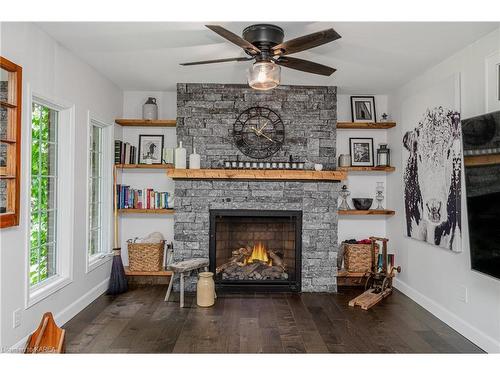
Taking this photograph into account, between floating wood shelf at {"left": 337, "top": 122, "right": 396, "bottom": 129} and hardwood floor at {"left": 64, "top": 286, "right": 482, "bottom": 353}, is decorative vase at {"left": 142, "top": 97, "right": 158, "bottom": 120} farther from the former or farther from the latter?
floating wood shelf at {"left": 337, "top": 122, "right": 396, "bottom": 129}

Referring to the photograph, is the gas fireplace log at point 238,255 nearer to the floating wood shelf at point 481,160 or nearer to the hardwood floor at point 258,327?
the hardwood floor at point 258,327

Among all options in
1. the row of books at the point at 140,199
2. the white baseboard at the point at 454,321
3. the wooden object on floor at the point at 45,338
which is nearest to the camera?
the wooden object on floor at the point at 45,338

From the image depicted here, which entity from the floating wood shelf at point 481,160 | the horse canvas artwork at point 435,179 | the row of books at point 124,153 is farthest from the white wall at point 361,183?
the row of books at point 124,153

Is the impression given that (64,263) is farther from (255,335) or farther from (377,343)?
(377,343)

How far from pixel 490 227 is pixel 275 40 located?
6.43ft

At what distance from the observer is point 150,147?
4.86 metres

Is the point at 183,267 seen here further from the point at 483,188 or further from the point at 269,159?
the point at 483,188

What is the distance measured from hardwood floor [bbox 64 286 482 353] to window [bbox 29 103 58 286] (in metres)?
0.60

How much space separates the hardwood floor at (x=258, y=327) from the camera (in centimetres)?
284

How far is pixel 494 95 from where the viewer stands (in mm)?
2783

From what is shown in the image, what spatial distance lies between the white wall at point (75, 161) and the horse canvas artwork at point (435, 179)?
3.44 m

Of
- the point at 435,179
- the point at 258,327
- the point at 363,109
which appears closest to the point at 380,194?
the point at 363,109

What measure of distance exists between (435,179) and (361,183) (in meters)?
1.47

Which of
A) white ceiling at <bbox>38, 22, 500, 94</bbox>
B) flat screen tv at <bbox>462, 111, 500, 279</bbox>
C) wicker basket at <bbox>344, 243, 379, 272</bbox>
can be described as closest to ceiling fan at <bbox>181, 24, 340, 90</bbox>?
white ceiling at <bbox>38, 22, 500, 94</bbox>
